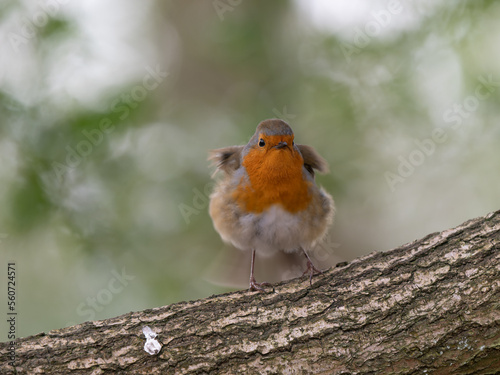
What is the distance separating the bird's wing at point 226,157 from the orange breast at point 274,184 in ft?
1.28

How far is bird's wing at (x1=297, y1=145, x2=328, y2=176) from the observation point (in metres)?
4.29

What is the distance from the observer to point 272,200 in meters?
3.83

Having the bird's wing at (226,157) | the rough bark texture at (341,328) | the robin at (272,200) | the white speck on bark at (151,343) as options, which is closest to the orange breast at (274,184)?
the robin at (272,200)

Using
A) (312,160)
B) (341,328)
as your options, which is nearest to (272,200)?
(312,160)

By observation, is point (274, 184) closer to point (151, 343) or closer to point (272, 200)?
point (272, 200)

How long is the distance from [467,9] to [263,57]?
2010mm

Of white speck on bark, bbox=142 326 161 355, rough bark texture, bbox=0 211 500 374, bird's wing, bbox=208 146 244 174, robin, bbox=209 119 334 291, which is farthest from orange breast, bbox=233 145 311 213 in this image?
white speck on bark, bbox=142 326 161 355

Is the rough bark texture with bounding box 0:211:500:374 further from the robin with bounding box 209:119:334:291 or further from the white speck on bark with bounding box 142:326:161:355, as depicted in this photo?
the robin with bounding box 209:119:334:291

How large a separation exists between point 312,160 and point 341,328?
1.78 meters

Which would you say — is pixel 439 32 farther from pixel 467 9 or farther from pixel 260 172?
pixel 260 172

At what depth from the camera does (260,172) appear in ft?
12.6

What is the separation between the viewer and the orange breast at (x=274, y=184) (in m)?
3.81

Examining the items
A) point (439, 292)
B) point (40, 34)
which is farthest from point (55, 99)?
point (439, 292)

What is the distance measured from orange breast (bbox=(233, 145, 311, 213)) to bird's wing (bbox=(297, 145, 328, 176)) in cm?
40
